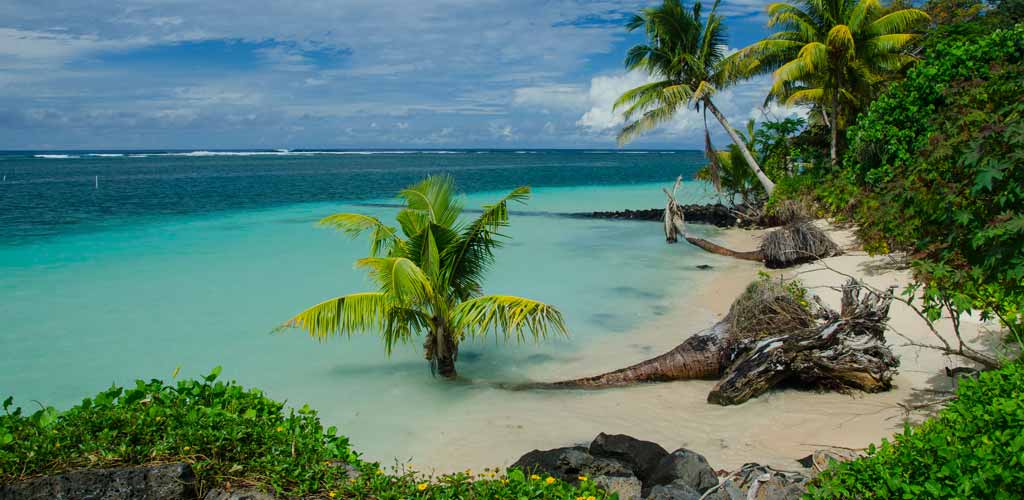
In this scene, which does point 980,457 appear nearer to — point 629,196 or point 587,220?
point 587,220

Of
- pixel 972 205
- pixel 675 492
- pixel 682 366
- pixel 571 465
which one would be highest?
pixel 972 205

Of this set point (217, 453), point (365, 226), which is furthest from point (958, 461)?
point (365, 226)

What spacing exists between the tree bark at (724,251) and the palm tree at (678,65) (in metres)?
3.55

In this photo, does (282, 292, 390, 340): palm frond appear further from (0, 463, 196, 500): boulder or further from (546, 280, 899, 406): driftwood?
(0, 463, 196, 500): boulder

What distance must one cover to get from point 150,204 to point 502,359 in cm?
3112

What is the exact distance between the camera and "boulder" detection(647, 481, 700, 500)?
162 inches

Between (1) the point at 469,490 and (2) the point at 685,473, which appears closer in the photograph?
(1) the point at 469,490

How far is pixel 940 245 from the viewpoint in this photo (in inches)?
242

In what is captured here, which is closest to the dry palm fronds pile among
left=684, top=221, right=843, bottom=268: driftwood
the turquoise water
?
the turquoise water

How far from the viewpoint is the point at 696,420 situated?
6.61 meters

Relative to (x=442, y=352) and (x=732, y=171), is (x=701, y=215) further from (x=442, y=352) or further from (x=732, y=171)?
(x=442, y=352)

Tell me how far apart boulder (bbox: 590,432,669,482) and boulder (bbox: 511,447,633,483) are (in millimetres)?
74

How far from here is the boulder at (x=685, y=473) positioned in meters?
4.66

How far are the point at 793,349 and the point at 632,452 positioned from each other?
252 centimetres
